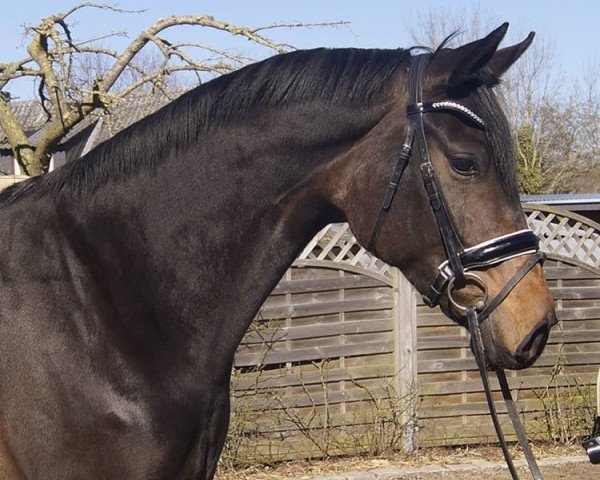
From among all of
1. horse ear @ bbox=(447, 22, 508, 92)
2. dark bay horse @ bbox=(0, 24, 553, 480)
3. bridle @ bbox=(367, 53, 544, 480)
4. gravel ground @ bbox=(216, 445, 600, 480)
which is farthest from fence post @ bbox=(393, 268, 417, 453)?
horse ear @ bbox=(447, 22, 508, 92)

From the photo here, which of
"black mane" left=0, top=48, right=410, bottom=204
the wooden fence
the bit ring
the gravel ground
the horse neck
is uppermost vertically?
"black mane" left=0, top=48, right=410, bottom=204

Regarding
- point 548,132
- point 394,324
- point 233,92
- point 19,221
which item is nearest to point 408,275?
point 233,92

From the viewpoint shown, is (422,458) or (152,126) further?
(422,458)

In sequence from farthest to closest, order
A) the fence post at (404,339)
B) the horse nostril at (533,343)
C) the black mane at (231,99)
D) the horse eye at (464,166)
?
the fence post at (404,339), the black mane at (231,99), the horse eye at (464,166), the horse nostril at (533,343)

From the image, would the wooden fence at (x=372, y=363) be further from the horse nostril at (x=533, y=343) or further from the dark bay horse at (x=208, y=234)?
the horse nostril at (x=533, y=343)

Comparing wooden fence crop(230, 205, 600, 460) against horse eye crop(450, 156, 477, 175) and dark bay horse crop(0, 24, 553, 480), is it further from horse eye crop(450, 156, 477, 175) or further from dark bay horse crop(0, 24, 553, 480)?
horse eye crop(450, 156, 477, 175)

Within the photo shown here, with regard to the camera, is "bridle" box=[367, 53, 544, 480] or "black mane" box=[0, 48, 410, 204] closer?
"bridle" box=[367, 53, 544, 480]

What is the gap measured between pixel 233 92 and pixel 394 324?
438 centimetres

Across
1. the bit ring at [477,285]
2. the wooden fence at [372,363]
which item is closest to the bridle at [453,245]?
the bit ring at [477,285]

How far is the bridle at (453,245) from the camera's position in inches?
84.5

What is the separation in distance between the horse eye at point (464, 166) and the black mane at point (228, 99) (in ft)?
1.11

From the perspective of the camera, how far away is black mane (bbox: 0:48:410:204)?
7.79 ft

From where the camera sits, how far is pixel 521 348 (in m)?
2.09

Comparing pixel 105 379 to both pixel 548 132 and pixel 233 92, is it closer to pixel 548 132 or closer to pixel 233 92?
pixel 233 92
